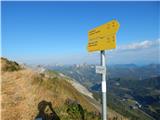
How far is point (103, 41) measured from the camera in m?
7.22

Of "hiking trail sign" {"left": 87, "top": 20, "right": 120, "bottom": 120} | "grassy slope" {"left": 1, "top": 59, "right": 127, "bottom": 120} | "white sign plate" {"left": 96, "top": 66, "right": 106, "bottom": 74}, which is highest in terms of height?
"hiking trail sign" {"left": 87, "top": 20, "right": 120, "bottom": 120}

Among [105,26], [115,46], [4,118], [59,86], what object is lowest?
[4,118]

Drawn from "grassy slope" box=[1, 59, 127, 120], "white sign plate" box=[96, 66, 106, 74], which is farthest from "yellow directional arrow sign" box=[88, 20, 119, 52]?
"grassy slope" box=[1, 59, 127, 120]

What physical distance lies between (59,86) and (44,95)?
6.35 ft

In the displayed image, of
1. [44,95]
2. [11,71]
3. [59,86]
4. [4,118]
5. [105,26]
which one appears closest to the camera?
[105,26]

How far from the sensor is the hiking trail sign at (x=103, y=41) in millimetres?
6816

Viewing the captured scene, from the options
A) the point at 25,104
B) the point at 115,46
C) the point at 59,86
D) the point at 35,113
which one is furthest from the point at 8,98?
the point at 115,46

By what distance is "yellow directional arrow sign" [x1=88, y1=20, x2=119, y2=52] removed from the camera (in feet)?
22.2

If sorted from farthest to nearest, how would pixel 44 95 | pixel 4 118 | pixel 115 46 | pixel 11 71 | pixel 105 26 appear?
pixel 11 71
pixel 44 95
pixel 4 118
pixel 105 26
pixel 115 46

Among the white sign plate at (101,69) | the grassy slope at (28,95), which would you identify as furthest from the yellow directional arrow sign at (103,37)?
the grassy slope at (28,95)

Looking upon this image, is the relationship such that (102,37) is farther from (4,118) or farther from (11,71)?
(11,71)

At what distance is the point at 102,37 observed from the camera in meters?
7.30

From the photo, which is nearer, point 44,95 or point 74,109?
point 74,109

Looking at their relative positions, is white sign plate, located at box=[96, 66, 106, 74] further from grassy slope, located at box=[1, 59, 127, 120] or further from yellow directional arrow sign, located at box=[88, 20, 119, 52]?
grassy slope, located at box=[1, 59, 127, 120]
